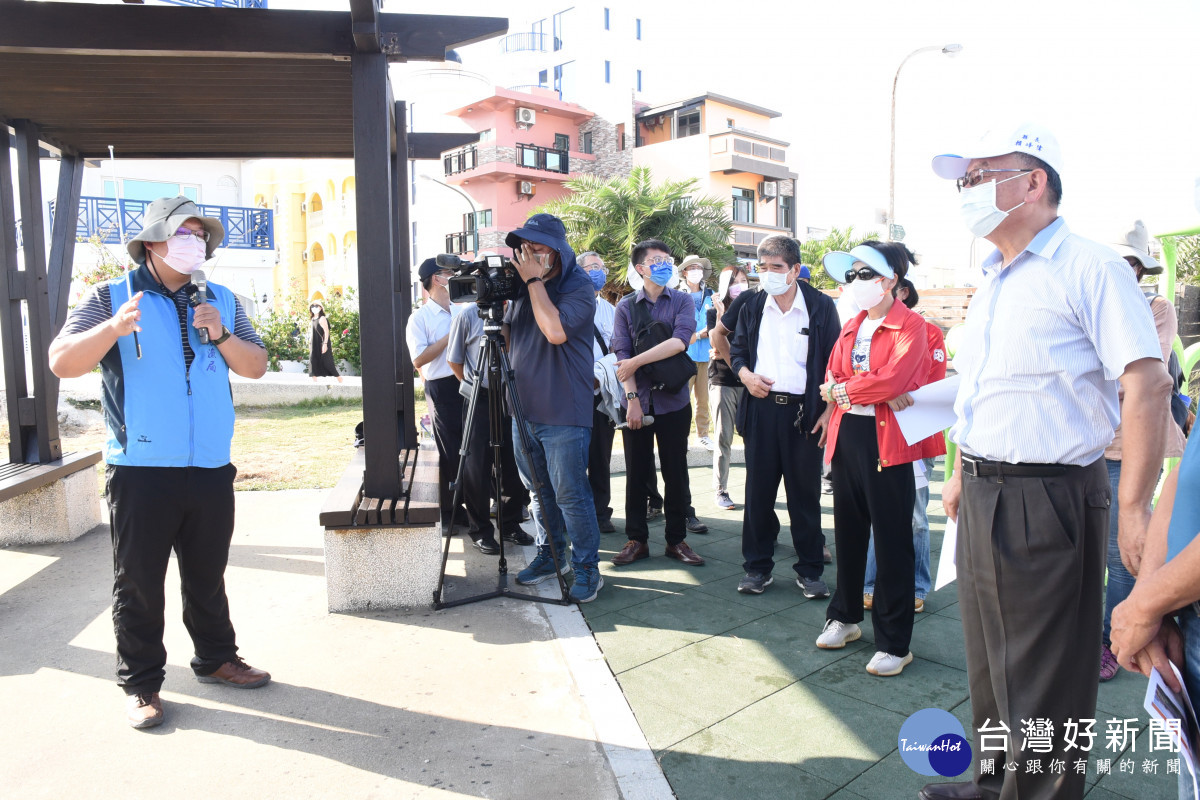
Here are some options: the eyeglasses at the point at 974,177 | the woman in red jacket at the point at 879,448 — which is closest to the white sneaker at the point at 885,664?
the woman in red jacket at the point at 879,448

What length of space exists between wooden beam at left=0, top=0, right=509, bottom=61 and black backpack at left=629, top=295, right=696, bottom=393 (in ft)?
6.41

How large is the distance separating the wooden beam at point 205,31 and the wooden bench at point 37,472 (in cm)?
249

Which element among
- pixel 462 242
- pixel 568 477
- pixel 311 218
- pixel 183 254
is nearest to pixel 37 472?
pixel 183 254

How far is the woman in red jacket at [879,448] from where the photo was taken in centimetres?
352

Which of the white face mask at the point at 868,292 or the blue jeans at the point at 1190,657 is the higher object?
the white face mask at the point at 868,292

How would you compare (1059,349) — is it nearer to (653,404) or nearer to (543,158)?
(653,404)

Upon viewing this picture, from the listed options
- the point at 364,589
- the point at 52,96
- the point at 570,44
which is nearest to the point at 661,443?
the point at 364,589


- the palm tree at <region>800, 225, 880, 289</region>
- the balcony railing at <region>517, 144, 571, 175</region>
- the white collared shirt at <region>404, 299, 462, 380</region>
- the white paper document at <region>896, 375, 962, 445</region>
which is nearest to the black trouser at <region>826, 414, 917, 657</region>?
the white paper document at <region>896, 375, 962, 445</region>

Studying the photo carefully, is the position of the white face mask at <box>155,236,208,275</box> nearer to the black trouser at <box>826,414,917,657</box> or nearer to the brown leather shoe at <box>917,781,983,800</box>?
the black trouser at <box>826,414,917,657</box>

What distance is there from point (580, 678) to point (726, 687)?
621 millimetres

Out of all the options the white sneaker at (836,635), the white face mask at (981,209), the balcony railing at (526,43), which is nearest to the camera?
the white face mask at (981,209)

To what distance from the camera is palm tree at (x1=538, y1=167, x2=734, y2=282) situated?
75.6 feet

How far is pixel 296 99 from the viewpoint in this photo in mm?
5480

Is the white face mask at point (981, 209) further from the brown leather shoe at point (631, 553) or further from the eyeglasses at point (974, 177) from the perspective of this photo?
the brown leather shoe at point (631, 553)
